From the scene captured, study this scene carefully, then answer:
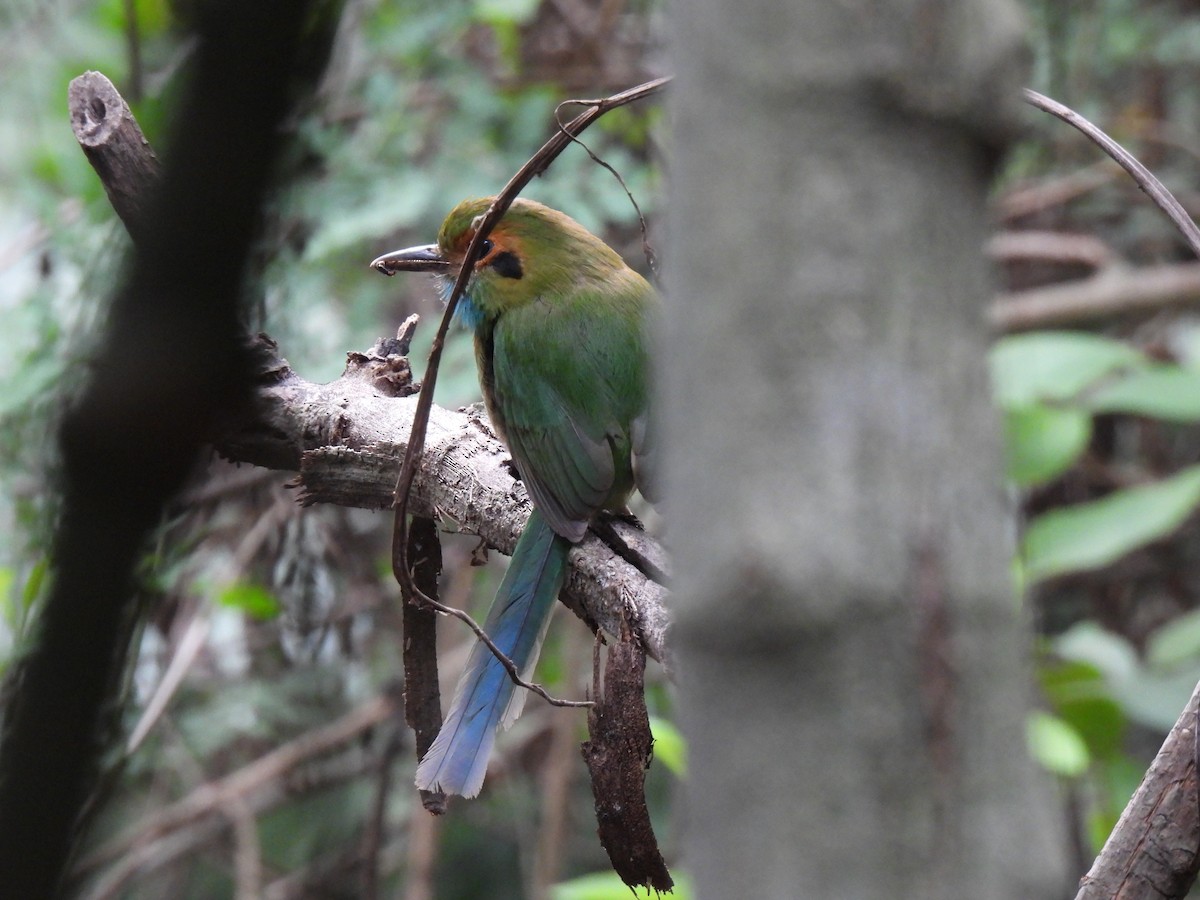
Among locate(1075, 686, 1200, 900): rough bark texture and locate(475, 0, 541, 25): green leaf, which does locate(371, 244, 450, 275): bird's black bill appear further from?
locate(1075, 686, 1200, 900): rough bark texture

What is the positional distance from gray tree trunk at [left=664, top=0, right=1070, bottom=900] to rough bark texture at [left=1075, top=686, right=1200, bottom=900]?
90 centimetres

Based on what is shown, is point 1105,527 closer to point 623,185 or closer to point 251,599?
point 251,599

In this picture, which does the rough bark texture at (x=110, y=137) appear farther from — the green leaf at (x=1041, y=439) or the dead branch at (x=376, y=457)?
the green leaf at (x=1041, y=439)

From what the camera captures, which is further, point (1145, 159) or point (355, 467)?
point (1145, 159)

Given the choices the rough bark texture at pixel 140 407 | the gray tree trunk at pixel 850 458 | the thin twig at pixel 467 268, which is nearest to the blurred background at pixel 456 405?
the thin twig at pixel 467 268

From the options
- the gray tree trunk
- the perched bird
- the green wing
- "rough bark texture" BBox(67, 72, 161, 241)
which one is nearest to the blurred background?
Result: the perched bird

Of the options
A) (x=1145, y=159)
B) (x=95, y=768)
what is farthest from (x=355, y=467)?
(x=1145, y=159)

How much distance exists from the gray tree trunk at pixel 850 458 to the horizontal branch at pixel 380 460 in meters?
1.34

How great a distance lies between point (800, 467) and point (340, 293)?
12.0ft

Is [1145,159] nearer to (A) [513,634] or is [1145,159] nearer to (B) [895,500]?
(A) [513,634]

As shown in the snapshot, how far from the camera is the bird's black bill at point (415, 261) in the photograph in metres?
2.30

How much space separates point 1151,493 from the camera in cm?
365

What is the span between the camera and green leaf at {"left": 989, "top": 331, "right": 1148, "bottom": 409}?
3.73m

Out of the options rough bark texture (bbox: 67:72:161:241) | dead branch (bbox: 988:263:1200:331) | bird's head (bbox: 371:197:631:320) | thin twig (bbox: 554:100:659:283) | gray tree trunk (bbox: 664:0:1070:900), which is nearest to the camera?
gray tree trunk (bbox: 664:0:1070:900)
